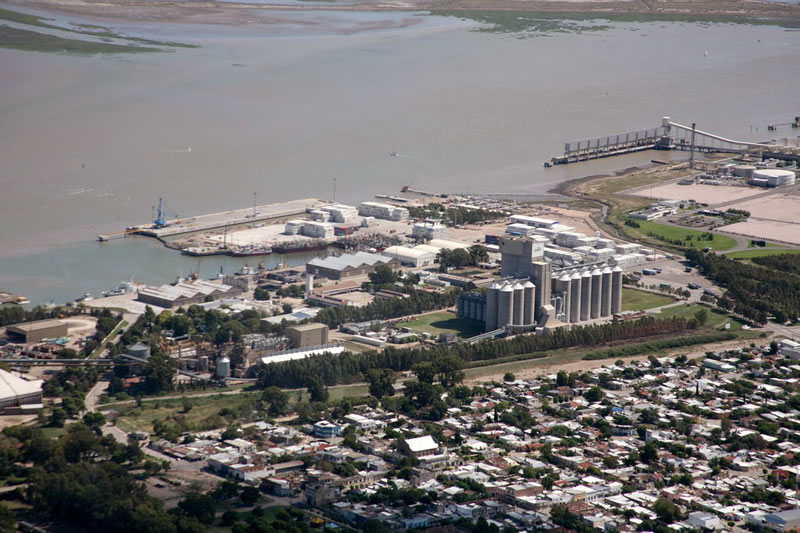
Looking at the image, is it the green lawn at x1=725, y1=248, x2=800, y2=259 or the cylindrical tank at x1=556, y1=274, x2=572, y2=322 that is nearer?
the cylindrical tank at x1=556, y1=274, x2=572, y2=322

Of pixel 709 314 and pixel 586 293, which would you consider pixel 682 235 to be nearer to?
pixel 709 314

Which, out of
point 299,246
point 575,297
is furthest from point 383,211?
point 575,297

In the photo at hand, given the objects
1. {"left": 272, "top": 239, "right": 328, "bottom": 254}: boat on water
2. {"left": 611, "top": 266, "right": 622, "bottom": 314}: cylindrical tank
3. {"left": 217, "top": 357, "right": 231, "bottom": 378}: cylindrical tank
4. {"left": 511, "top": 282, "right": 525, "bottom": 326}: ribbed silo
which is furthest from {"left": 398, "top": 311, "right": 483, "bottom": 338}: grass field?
{"left": 272, "top": 239, "right": 328, "bottom": 254}: boat on water

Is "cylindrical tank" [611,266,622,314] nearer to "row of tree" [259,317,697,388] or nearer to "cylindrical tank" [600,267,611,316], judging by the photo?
"cylindrical tank" [600,267,611,316]

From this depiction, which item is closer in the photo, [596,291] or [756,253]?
[596,291]

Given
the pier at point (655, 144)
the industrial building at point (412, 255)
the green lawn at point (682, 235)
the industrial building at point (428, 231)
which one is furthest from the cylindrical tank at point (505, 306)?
the pier at point (655, 144)

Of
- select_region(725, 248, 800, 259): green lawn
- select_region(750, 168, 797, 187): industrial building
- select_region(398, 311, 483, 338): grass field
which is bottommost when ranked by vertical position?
select_region(398, 311, 483, 338): grass field
